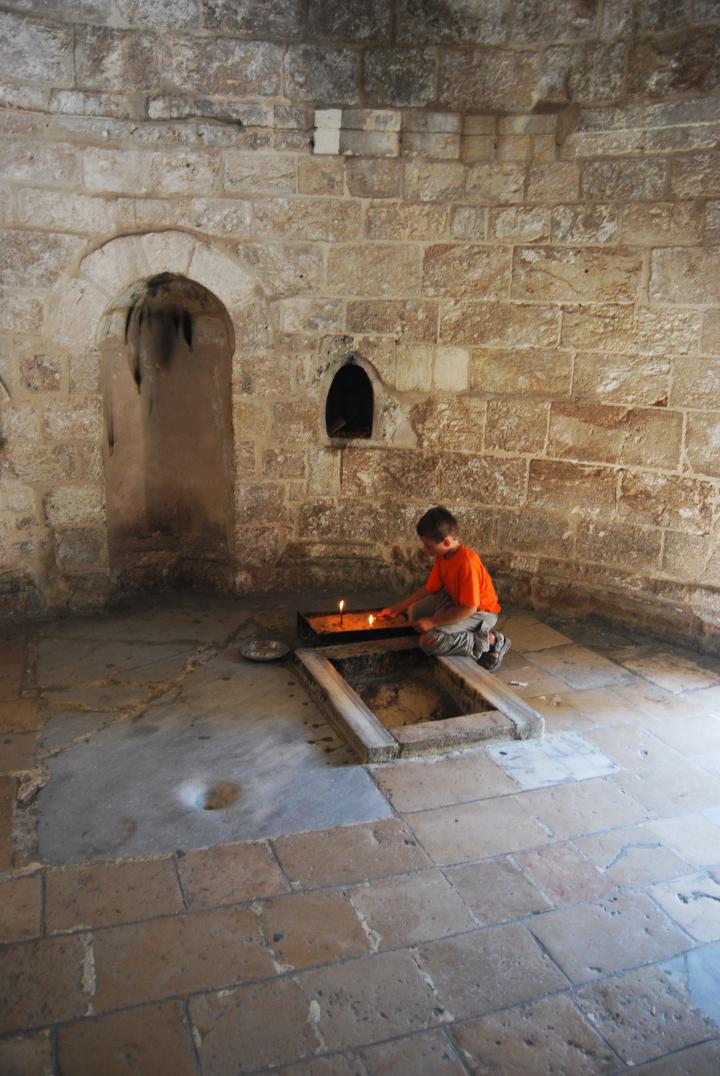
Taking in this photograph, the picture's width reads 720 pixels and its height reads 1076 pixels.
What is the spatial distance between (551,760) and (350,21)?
392 centimetres

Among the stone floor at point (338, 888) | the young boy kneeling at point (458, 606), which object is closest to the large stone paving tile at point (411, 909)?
the stone floor at point (338, 888)

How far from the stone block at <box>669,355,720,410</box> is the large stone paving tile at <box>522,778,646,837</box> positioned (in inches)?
86.8

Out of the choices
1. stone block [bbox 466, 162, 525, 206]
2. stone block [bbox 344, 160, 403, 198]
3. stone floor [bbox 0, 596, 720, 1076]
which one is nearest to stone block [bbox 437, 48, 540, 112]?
stone block [bbox 466, 162, 525, 206]

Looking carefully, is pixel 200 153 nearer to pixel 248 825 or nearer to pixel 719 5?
pixel 719 5

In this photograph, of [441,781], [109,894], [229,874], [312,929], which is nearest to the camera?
[312,929]

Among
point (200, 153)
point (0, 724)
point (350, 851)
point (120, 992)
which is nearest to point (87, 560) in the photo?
point (0, 724)

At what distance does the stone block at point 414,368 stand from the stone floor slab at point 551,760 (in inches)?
90.6

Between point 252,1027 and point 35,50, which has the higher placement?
point 35,50

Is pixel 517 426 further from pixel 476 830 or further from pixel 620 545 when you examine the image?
pixel 476 830

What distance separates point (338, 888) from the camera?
2.64 metres

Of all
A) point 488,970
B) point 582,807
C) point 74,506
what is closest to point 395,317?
point 74,506

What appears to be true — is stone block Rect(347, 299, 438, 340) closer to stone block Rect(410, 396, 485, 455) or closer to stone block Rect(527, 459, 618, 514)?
stone block Rect(410, 396, 485, 455)

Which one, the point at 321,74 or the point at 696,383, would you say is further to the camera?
the point at 321,74

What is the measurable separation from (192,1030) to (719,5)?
15.7 ft
